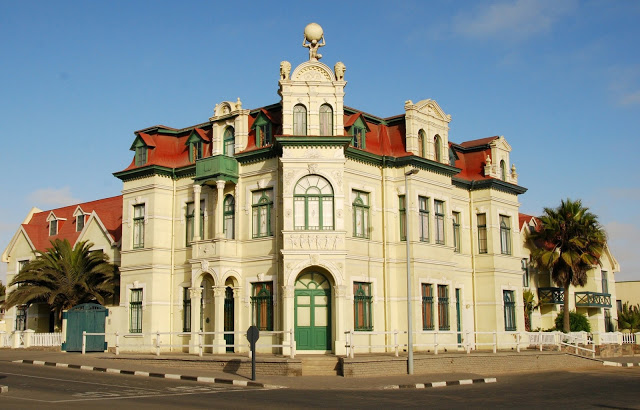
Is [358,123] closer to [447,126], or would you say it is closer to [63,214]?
[447,126]

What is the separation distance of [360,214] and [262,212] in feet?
14.6

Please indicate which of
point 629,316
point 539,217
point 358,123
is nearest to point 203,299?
point 358,123

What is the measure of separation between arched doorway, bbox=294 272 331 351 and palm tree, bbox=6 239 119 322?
482 inches

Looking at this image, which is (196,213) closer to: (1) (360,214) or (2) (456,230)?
(1) (360,214)

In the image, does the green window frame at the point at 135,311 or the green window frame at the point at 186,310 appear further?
the green window frame at the point at 135,311

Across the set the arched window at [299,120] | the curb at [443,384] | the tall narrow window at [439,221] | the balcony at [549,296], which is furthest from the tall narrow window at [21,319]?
the balcony at [549,296]

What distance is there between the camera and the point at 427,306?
109 ft

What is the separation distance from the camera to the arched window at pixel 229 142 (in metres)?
33.6

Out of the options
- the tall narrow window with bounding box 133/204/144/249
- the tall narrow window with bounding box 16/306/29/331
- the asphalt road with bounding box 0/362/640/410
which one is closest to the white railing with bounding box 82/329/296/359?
the asphalt road with bounding box 0/362/640/410

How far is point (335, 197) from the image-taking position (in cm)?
2983

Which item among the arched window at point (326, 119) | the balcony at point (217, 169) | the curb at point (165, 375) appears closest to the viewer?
the curb at point (165, 375)

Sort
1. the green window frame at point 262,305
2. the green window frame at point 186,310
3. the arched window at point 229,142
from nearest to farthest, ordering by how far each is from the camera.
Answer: the green window frame at point 262,305, the green window frame at point 186,310, the arched window at point 229,142

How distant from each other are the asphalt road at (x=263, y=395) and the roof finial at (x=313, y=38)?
1620 centimetres

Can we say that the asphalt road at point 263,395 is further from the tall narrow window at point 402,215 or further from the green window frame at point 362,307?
the tall narrow window at point 402,215
